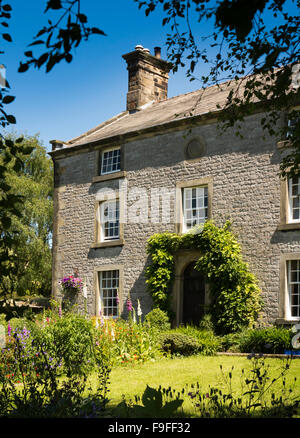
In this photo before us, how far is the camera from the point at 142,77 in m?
21.1

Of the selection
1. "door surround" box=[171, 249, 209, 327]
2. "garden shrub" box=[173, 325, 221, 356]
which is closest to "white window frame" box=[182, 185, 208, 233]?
"door surround" box=[171, 249, 209, 327]

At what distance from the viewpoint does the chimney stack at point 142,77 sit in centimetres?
2092

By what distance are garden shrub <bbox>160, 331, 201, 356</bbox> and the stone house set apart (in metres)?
2.34

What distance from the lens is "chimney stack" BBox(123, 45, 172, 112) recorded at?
20922mm

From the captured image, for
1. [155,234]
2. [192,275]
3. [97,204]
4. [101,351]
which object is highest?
[97,204]

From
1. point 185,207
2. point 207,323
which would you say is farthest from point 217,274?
point 185,207

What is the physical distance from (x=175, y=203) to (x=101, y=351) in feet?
21.0

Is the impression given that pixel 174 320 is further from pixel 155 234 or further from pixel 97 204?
pixel 97 204

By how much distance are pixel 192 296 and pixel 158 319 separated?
4.31 feet

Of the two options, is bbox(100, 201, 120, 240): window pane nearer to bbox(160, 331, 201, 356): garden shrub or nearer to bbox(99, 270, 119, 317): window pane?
bbox(99, 270, 119, 317): window pane

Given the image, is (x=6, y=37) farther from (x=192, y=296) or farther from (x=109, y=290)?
(x=109, y=290)

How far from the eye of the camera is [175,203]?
1636cm

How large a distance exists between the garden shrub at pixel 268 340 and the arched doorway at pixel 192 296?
249 cm
